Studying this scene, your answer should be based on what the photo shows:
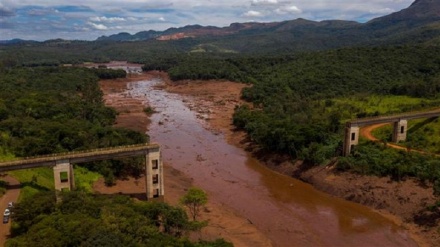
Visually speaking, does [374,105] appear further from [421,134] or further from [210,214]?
[210,214]

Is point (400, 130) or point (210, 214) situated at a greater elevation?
point (400, 130)

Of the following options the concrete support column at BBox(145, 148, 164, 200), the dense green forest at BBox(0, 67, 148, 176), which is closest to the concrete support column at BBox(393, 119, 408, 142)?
the concrete support column at BBox(145, 148, 164, 200)

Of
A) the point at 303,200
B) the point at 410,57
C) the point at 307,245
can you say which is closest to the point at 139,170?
the point at 303,200

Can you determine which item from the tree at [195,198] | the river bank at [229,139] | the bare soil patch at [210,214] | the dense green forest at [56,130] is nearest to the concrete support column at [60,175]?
the bare soil patch at [210,214]

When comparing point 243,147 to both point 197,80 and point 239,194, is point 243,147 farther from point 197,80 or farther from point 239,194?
point 197,80

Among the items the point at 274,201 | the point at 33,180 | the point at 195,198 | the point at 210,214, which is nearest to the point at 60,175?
the point at 33,180

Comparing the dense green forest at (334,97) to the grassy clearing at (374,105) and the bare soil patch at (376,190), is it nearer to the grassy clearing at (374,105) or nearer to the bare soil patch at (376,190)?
Answer: the grassy clearing at (374,105)
